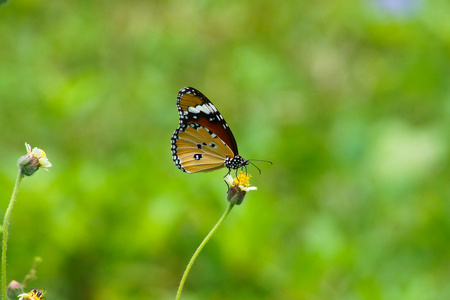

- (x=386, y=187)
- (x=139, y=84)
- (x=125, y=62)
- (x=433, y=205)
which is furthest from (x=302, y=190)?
(x=125, y=62)

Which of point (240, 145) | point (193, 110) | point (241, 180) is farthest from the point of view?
point (240, 145)

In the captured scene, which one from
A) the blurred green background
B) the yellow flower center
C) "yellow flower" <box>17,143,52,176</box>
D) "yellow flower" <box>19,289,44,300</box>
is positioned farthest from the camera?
the blurred green background

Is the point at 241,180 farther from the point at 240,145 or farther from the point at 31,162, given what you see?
the point at 240,145

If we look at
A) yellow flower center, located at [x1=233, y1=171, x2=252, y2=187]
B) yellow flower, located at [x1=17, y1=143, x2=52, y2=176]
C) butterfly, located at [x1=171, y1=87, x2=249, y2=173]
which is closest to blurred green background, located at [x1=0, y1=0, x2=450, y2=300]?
butterfly, located at [x1=171, y1=87, x2=249, y2=173]

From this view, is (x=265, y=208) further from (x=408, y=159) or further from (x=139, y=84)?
(x=139, y=84)

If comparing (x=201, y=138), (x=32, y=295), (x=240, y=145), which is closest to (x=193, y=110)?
(x=201, y=138)

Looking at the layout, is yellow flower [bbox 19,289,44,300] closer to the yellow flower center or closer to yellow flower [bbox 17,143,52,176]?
yellow flower [bbox 17,143,52,176]
